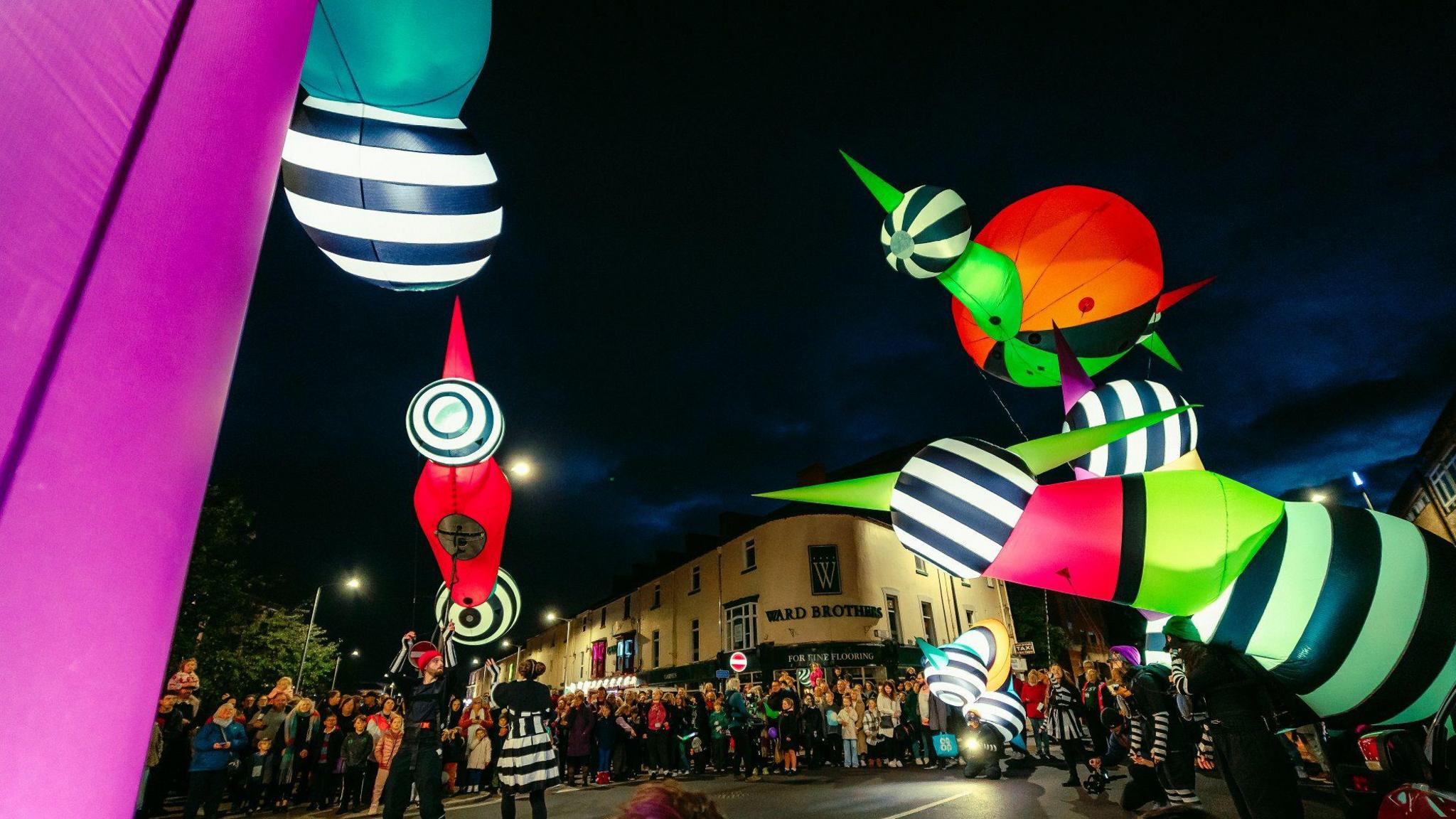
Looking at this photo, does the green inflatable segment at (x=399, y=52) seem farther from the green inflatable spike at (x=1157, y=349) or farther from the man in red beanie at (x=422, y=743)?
the green inflatable spike at (x=1157, y=349)

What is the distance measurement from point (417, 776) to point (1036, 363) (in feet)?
23.5

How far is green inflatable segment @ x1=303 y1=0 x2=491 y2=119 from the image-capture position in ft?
8.40

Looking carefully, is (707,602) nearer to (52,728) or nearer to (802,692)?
(802,692)

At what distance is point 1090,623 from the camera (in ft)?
155

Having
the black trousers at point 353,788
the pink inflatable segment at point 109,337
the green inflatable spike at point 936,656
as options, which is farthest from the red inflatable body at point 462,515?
the pink inflatable segment at point 109,337

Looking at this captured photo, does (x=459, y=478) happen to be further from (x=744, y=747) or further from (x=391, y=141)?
(x=744, y=747)

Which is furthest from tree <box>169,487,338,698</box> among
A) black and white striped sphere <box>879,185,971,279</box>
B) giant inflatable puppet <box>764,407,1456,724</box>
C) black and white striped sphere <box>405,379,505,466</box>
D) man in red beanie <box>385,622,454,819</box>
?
giant inflatable puppet <box>764,407,1456,724</box>

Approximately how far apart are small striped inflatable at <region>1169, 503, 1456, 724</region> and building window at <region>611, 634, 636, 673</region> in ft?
115

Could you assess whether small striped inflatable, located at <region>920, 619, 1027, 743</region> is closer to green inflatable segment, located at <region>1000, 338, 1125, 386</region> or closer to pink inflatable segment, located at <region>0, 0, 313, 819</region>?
green inflatable segment, located at <region>1000, 338, 1125, 386</region>

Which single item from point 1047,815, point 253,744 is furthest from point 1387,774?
point 253,744

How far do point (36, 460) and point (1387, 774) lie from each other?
6.62 m

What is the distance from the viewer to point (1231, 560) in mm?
3764

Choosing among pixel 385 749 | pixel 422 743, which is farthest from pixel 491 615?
pixel 422 743

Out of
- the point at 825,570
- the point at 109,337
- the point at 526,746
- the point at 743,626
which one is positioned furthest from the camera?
the point at 743,626
